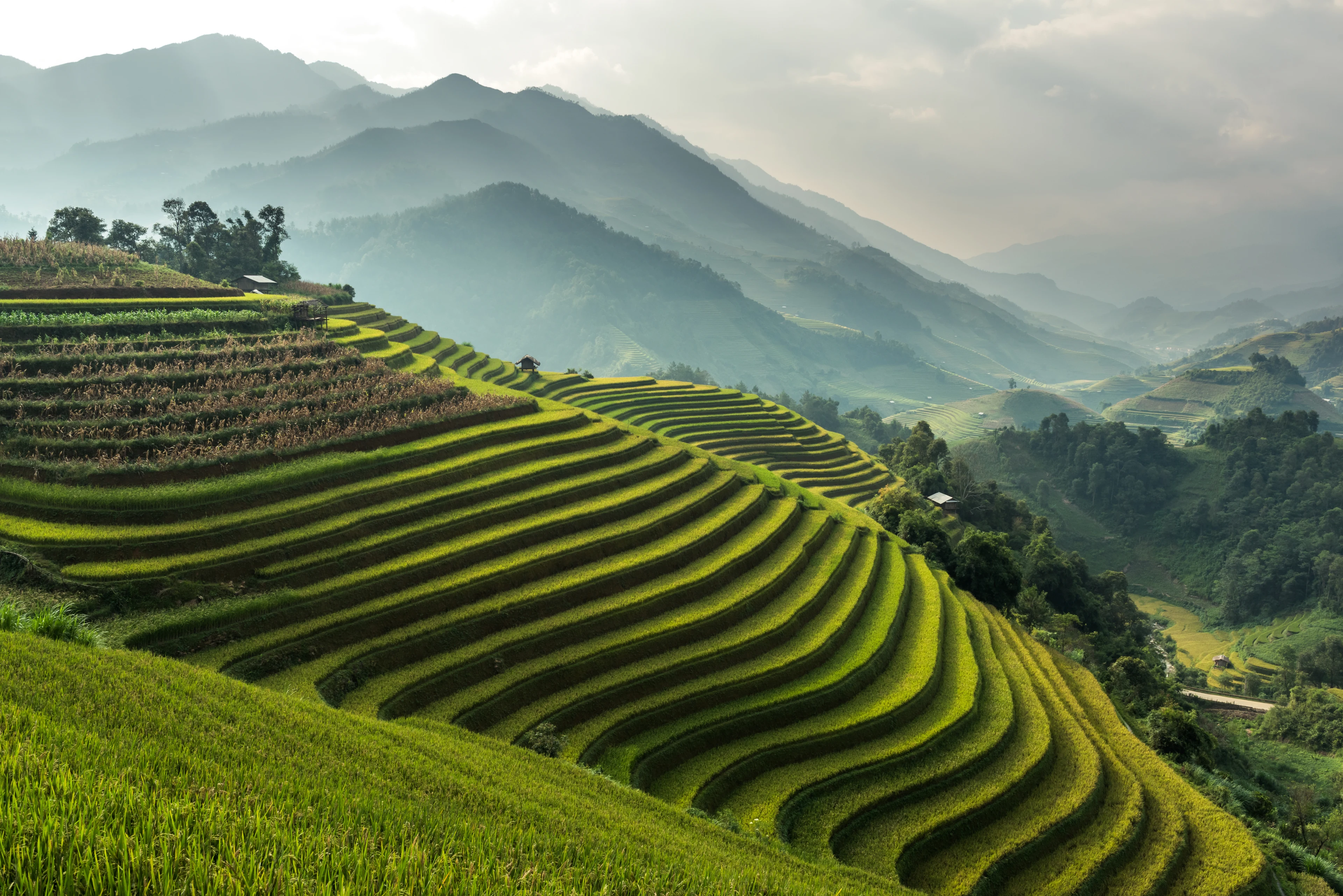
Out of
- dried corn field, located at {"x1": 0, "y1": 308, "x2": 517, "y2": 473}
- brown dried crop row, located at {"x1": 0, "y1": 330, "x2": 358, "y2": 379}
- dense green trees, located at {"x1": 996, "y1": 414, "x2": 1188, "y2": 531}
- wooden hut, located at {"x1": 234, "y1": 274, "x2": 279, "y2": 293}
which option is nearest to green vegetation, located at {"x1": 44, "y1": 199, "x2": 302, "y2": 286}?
wooden hut, located at {"x1": 234, "y1": 274, "x2": 279, "y2": 293}

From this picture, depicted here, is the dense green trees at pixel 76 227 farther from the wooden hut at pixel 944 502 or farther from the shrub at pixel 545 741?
the wooden hut at pixel 944 502

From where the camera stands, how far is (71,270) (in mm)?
34219


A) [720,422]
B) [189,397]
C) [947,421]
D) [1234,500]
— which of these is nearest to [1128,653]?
[720,422]

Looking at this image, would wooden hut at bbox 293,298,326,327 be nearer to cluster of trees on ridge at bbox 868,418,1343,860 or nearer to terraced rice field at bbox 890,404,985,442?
cluster of trees on ridge at bbox 868,418,1343,860

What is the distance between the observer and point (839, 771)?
15.9 metres

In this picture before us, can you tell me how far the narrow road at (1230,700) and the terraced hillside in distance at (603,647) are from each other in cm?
3265

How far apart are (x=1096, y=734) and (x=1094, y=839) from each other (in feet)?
17.9

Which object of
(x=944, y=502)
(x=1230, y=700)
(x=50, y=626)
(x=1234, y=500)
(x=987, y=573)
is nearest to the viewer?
(x=50, y=626)

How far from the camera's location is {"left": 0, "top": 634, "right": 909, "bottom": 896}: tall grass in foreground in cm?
452

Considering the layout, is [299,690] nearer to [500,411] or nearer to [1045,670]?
[500,411]

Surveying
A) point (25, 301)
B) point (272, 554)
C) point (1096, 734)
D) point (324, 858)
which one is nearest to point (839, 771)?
point (1096, 734)

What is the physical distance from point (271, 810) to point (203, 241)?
6755 cm

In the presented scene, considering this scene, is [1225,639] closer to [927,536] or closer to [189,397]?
[927,536]

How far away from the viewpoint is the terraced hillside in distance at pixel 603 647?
568 inches
